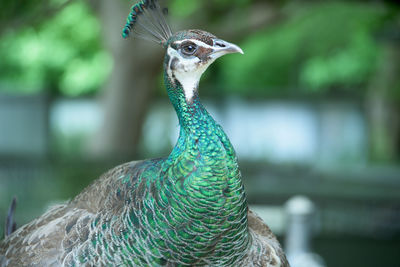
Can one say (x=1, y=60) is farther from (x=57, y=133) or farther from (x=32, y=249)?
(x=32, y=249)

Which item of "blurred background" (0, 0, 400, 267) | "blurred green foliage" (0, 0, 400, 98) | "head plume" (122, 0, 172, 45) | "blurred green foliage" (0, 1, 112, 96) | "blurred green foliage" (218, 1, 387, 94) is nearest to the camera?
"head plume" (122, 0, 172, 45)

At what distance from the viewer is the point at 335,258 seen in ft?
20.0

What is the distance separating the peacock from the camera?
1.77 m

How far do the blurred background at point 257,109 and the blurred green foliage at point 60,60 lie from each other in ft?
0.10

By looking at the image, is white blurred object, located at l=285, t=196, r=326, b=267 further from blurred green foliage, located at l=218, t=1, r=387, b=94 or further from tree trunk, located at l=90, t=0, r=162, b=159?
blurred green foliage, located at l=218, t=1, r=387, b=94

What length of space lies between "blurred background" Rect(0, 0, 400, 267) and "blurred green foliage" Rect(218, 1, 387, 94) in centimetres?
4

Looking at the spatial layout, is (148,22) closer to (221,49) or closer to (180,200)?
(221,49)

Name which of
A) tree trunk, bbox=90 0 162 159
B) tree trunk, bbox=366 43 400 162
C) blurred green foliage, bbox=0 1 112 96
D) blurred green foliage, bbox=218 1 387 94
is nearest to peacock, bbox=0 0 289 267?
tree trunk, bbox=90 0 162 159

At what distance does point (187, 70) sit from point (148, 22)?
26 cm

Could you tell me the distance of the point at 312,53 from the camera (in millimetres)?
12641

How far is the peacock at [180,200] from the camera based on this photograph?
1.77 metres

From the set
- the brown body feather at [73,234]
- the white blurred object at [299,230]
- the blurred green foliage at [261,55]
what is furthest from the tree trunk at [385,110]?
the brown body feather at [73,234]

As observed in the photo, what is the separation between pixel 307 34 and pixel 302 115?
1.79m

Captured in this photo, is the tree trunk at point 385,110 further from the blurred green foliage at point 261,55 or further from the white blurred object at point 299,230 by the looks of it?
the white blurred object at point 299,230
